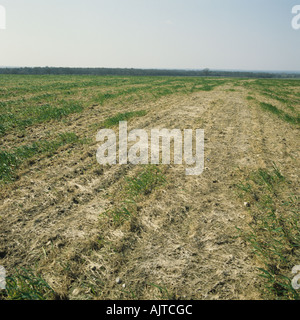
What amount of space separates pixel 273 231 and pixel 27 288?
392 centimetres

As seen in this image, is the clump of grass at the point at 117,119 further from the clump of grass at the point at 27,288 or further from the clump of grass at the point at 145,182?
the clump of grass at the point at 27,288

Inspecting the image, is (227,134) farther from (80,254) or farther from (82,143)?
(80,254)

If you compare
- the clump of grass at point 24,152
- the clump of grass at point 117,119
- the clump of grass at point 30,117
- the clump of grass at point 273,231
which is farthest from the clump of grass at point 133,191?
the clump of grass at point 30,117

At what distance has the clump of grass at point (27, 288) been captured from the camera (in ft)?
8.70

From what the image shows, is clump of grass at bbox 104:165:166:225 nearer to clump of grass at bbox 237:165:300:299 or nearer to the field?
the field

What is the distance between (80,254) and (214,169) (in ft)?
14.1

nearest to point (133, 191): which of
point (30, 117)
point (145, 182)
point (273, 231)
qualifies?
point (145, 182)

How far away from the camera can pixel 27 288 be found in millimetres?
2754

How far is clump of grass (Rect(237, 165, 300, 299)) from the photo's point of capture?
287 cm

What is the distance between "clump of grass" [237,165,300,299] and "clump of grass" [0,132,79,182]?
5791 mm

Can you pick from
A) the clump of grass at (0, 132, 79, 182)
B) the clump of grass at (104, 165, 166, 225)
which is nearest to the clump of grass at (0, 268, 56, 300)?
the clump of grass at (104, 165, 166, 225)

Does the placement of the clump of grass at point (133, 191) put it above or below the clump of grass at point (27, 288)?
above

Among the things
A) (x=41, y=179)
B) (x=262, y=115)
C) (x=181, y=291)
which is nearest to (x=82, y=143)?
(x=41, y=179)

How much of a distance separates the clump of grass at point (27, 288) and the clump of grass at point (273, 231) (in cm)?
287
